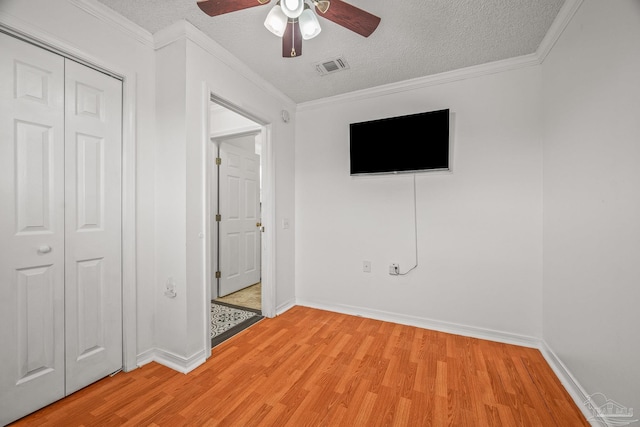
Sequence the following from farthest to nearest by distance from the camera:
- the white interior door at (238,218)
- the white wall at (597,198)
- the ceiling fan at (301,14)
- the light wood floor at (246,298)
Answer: the white interior door at (238,218) → the light wood floor at (246,298) → the ceiling fan at (301,14) → the white wall at (597,198)

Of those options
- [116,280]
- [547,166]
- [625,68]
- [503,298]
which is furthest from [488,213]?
[116,280]

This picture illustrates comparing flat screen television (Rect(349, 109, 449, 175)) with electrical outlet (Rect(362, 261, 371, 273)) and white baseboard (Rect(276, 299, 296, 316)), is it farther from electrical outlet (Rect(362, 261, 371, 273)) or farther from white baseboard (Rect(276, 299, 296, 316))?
white baseboard (Rect(276, 299, 296, 316))

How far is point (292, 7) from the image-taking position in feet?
4.27

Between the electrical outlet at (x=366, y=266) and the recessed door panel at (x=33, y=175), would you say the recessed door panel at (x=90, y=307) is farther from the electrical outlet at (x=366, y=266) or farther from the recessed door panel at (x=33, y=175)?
the electrical outlet at (x=366, y=266)

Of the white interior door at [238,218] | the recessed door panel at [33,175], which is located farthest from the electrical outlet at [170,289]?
the white interior door at [238,218]

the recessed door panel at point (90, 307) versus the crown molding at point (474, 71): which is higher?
the crown molding at point (474, 71)

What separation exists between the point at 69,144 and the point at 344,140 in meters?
2.37

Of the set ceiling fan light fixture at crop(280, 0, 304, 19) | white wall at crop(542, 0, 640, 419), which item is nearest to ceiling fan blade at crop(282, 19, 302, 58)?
ceiling fan light fixture at crop(280, 0, 304, 19)

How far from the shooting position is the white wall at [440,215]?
223 cm

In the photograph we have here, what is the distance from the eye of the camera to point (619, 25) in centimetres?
125

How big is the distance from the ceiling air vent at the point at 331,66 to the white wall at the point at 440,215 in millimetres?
540

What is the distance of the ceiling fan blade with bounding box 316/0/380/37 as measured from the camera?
1264 millimetres

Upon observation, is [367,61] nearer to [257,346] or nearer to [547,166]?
[547,166]

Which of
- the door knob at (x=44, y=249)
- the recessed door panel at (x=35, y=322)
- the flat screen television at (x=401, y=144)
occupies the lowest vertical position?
the recessed door panel at (x=35, y=322)
